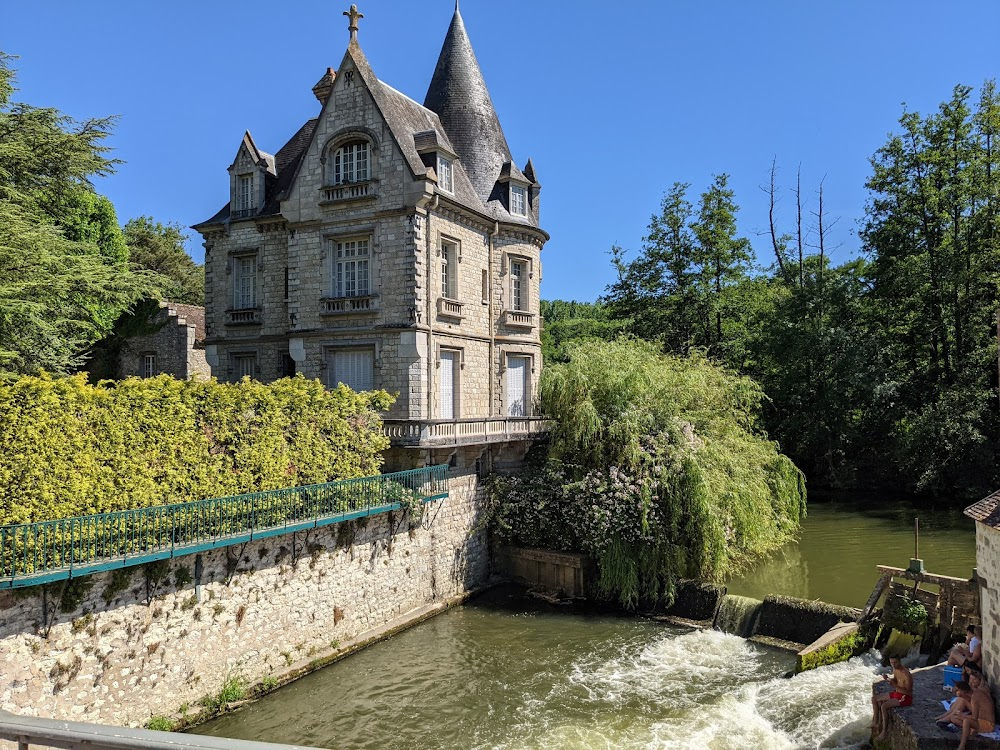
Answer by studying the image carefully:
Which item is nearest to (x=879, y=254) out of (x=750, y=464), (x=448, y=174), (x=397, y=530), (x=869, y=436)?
(x=869, y=436)

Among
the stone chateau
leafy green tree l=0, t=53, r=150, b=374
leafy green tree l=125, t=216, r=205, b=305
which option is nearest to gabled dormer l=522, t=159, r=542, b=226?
the stone chateau

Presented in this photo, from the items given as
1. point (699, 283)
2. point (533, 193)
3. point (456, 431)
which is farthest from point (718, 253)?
point (456, 431)

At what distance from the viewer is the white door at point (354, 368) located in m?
20.6

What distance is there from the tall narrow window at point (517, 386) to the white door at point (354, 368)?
5.39m

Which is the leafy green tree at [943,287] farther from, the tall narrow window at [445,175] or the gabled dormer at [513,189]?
the tall narrow window at [445,175]

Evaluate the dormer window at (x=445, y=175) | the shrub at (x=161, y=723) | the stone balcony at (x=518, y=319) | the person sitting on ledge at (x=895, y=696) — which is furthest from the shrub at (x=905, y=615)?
the dormer window at (x=445, y=175)

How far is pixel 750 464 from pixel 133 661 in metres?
16.8

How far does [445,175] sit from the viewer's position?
21.2 m

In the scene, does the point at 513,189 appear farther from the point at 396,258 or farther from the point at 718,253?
the point at 718,253

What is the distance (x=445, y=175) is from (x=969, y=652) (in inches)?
687

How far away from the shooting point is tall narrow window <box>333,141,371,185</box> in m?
20.5

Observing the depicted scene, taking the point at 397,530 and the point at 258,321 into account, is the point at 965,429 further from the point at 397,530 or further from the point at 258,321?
the point at 258,321

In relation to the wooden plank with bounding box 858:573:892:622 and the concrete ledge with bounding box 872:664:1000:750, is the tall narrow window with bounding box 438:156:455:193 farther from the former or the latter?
the concrete ledge with bounding box 872:664:1000:750

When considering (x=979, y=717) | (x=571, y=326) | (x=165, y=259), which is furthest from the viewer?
(x=571, y=326)
